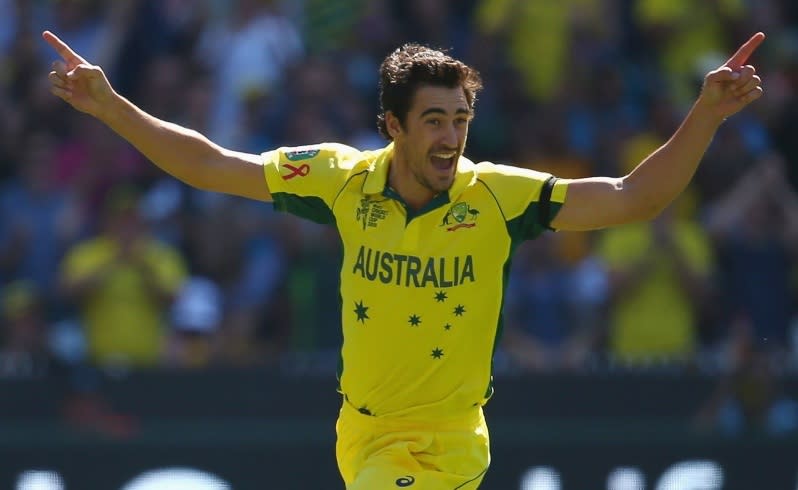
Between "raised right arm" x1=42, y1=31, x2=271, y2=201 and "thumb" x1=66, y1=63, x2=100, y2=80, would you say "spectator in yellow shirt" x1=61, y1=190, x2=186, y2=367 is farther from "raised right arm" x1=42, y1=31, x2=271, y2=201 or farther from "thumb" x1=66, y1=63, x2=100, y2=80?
"thumb" x1=66, y1=63, x2=100, y2=80

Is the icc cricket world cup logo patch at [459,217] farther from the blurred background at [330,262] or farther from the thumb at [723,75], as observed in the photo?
the blurred background at [330,262]

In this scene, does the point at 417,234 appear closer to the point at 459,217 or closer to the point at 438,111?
the point at 459,217

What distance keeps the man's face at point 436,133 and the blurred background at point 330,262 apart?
388cm

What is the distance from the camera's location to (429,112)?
5.96 meters

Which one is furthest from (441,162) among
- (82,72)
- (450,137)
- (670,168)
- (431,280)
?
(82,72)

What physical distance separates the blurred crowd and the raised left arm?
4.00 metres

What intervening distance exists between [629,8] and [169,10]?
11.5 feet

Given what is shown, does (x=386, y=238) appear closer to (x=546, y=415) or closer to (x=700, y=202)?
(x=546, y=415)

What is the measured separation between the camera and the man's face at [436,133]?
19.5ft

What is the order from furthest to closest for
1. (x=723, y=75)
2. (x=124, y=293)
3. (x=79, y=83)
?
(x=124, y=293), (x=79, y=83), (x=723, y=75)

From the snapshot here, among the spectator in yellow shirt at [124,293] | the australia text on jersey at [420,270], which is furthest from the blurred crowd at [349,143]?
the australia text on jersey at [420,270]

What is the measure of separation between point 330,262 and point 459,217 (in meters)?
4.44

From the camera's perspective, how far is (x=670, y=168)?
5781mm

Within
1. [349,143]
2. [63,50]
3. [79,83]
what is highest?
[349,143]
